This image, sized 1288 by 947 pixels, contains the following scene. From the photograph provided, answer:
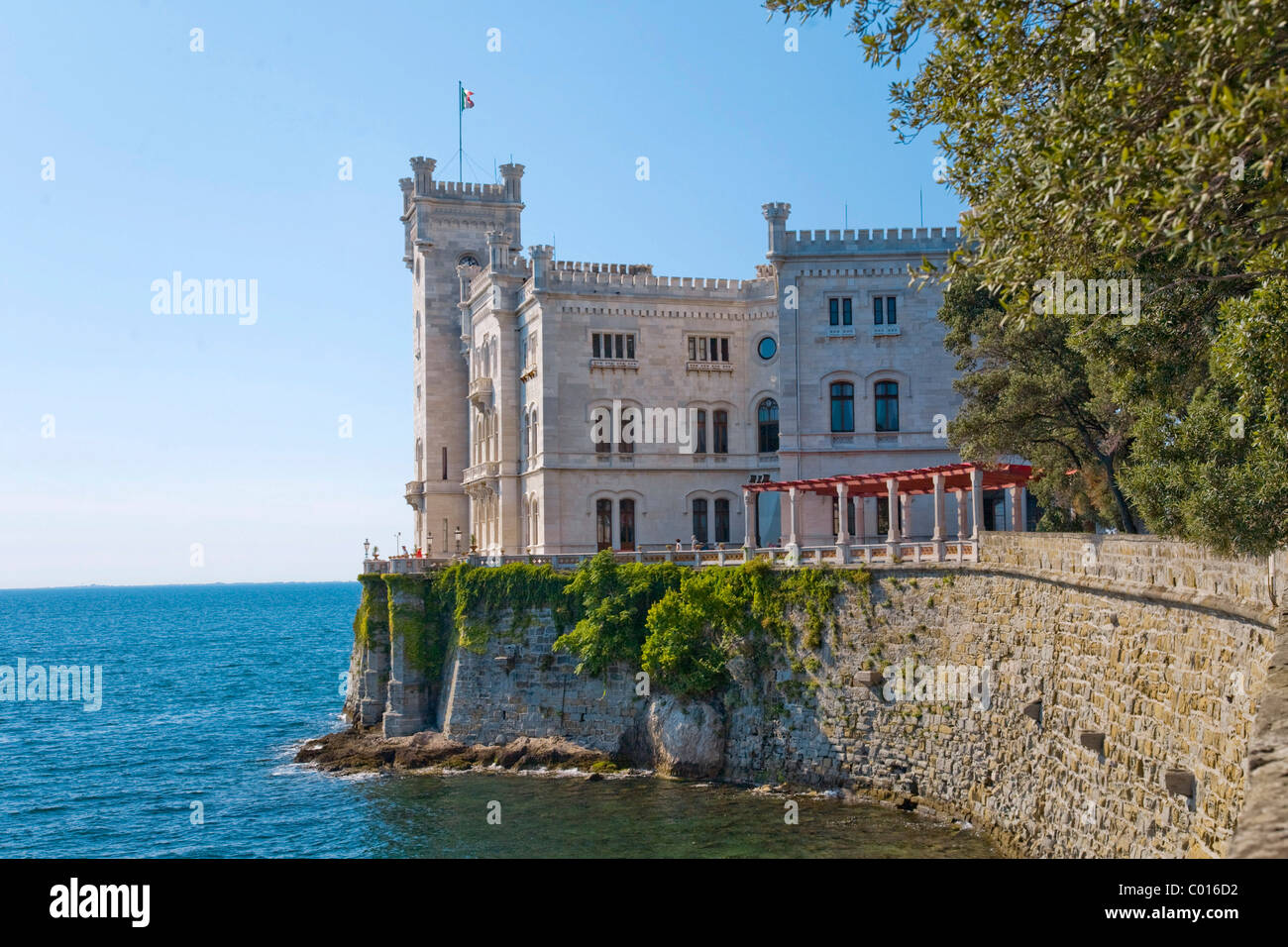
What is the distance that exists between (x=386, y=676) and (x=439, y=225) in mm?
Answer: 25222

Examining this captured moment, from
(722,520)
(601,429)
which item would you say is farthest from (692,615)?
(601,429)

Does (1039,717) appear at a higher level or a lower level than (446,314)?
lower

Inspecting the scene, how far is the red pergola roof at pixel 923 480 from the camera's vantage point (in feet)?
112

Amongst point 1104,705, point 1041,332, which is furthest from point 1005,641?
point 1041,332

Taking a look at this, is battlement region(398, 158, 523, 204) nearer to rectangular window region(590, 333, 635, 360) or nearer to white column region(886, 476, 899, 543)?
rectangular window region(590, 333, 635, 360)

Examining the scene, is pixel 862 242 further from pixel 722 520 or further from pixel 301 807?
pixel 301 807

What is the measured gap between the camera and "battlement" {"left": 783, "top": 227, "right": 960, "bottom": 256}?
46344 millimetres

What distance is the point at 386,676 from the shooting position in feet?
157

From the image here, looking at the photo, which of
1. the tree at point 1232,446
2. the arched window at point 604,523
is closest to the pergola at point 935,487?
the arched window at point 604,523

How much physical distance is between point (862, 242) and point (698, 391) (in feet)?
30.5

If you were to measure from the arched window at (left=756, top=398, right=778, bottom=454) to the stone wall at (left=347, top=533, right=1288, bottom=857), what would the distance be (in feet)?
45.7

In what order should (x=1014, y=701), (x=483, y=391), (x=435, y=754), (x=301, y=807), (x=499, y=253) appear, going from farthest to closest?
(x=483, y=391)
(x=499, y=253)
(x=435, y=754)
(x=301, y=807)
(x=1014, y=701)

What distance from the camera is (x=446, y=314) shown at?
60.8 metres

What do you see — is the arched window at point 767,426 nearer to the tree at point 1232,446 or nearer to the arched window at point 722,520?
the arched window at point 722,520
